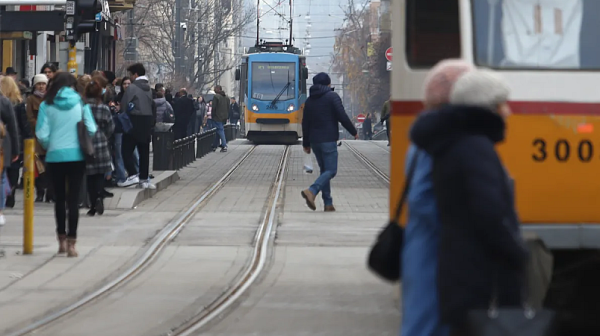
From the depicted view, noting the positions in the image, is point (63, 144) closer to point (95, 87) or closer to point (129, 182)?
point (95, 87)

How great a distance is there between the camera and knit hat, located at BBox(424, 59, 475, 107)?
178 inches

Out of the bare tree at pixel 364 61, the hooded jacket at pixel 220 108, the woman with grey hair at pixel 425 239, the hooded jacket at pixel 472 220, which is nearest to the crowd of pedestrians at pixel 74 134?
the woman with grey hair at pixel 425 239

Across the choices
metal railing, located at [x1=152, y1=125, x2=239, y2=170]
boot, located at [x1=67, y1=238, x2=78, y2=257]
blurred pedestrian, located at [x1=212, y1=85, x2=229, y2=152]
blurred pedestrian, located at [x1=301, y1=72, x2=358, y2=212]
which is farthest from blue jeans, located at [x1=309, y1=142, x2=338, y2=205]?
blurred pedestrian, located at [x1=212, y1=85, x2=229, y2=152]

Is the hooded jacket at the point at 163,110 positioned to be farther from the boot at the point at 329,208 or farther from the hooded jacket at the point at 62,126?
the hooded jacket at the point at 62,126

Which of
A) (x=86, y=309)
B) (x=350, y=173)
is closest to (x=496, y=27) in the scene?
(x=86, y=309)

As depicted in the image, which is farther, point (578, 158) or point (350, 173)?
point (350, 173)

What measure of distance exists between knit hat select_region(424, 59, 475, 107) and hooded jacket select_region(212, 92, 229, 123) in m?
29.4

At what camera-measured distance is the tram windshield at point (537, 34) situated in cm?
692

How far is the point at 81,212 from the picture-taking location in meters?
15.5

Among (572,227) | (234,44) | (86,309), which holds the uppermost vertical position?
(234,44)

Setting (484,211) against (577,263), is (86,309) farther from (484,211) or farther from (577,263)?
(484,211)

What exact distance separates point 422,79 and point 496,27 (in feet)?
1.86

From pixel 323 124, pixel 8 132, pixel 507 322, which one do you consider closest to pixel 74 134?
pixel 8 132

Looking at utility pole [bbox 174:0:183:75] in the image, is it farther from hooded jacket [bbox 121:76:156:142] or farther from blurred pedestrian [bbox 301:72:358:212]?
blurred pedestrian [bbox 301:72:358:212]
